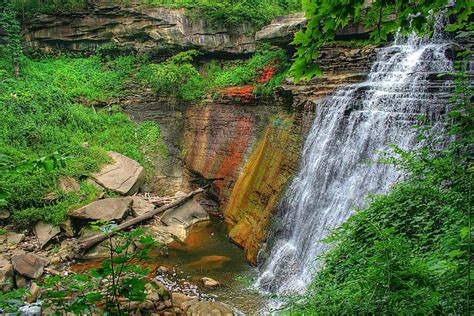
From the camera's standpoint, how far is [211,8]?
17156 mm

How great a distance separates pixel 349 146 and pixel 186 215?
22.6 feet

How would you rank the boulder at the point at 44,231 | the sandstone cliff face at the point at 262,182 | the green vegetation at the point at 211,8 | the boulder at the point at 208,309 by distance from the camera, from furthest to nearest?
the green vegetation at the point at 211,8
the sandstone cliff face at the point at 262,182
the boulder at the point at 44,231
the boulder at the point at 208,309

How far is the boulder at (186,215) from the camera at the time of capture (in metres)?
12.4

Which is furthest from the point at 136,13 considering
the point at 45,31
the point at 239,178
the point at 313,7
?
the point at 313,7

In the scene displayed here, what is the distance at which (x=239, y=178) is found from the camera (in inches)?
500

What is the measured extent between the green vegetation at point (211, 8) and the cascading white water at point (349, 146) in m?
8.90

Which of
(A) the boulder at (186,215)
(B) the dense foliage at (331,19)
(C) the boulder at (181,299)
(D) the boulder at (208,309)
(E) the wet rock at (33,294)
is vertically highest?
(B) the dense foliage at (331,19)

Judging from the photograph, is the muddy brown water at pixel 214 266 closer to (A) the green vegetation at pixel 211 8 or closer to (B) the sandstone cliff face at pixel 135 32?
(B) the sandstone cliff face at pixel 135 32

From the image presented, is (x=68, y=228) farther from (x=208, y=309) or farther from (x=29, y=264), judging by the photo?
(x=208, y=309)

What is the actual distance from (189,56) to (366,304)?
15442 millimetres

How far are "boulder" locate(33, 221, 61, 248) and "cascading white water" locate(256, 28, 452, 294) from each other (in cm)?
656

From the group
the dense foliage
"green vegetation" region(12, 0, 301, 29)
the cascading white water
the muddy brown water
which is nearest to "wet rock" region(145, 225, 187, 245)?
the muddy brown water

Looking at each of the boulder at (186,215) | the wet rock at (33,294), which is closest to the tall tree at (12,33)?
the boulder at (186,215)

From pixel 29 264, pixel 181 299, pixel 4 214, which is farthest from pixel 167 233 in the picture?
pixel 4 214
